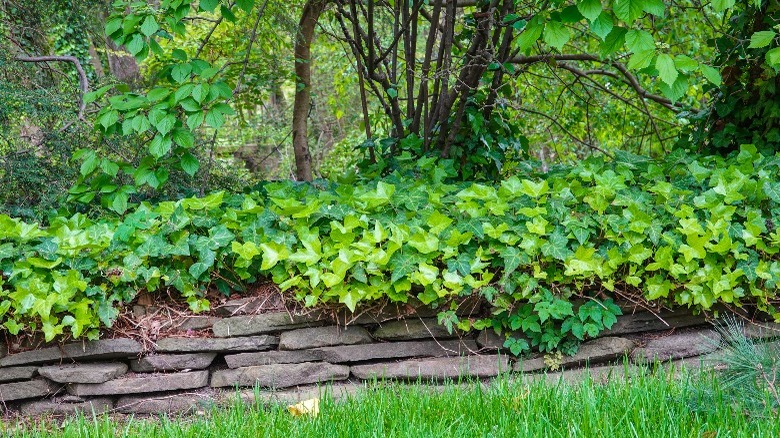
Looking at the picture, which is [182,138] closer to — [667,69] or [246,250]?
[246,250]

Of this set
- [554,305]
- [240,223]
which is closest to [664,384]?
[554,305]

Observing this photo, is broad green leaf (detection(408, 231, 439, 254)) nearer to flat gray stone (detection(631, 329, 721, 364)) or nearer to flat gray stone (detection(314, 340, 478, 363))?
flat gray stone (detection(314, 340, 478, 363))

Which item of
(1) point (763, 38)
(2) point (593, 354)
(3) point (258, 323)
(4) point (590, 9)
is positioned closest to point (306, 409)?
(3) point (258, 323)

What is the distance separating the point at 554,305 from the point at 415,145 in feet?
5.70

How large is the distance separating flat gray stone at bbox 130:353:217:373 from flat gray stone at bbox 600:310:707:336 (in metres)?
1.84

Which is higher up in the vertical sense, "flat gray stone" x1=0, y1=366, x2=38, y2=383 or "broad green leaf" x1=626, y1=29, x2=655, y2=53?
"broad green leaf" x1=626, y1=29, x2=655, y2=53

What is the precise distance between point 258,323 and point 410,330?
67 centimetres

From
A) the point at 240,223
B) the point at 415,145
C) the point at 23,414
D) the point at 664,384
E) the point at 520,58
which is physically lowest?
the point at 23,414

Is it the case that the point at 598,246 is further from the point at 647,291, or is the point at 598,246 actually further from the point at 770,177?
the point at 770,177

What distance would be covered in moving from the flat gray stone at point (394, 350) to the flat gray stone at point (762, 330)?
1.20 metres

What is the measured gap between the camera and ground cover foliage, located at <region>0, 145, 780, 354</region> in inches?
117

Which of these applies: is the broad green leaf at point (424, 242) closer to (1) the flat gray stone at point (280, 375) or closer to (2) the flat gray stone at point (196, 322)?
(1) the flat gray stone at point (280, 375)

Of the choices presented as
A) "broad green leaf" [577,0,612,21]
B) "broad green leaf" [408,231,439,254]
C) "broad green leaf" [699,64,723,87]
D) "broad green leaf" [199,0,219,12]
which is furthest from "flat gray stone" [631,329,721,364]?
"broad green leaf" [199,0,219,12]

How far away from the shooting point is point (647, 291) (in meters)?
3.14
